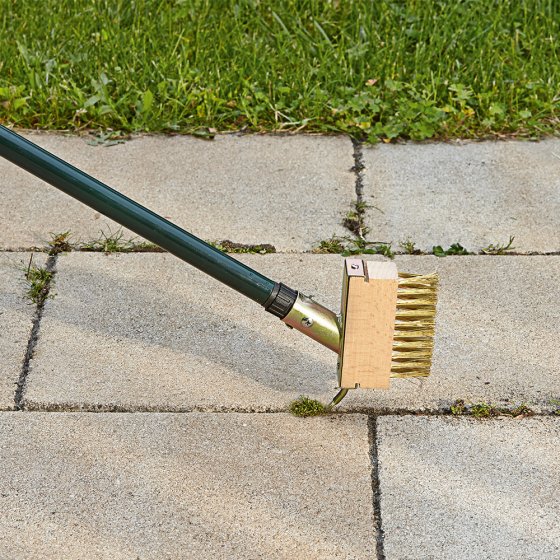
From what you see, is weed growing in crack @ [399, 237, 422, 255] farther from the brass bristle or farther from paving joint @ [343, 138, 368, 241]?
the brass bristle

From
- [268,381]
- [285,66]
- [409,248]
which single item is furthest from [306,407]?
[285,66]

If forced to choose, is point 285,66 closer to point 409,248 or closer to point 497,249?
point 409,248

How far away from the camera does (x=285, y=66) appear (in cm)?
396

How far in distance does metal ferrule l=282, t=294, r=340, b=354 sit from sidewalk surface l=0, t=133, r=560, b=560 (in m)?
0.25

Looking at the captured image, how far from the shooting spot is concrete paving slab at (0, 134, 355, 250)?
10.4 ft

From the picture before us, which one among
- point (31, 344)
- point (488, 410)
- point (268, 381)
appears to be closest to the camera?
point (488, 410)

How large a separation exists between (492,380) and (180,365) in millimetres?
801

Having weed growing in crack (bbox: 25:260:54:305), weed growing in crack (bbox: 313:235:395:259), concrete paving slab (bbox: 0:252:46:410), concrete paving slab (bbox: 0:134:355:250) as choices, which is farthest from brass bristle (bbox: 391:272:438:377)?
weed growing in crack (bbox: 25:260:54:305)

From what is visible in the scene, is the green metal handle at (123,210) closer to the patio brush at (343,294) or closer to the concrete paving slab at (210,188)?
the patio brush at (343,294)

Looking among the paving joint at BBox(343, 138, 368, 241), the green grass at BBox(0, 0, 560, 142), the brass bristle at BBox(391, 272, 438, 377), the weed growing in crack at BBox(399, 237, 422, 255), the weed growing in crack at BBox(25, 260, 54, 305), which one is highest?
the brass bristle at BBox(391, 272, 438, 377)

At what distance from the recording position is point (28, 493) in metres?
2.22

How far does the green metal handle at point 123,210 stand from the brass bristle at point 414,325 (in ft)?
1.04

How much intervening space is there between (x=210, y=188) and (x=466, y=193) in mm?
860

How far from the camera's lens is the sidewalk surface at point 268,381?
2.16m
